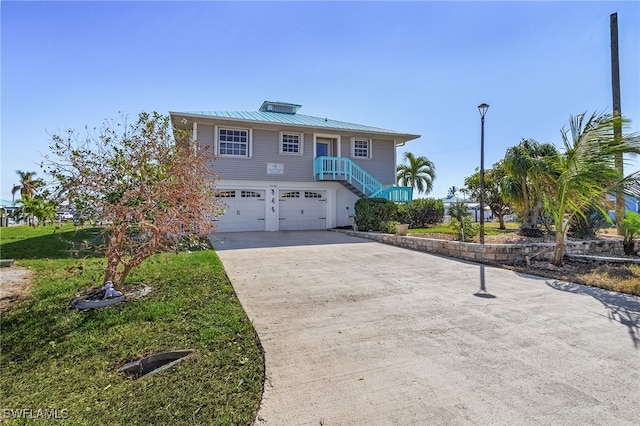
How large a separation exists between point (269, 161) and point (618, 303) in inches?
516

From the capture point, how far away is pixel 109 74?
8.04 m

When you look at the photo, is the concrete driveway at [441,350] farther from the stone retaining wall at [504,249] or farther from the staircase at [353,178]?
the staircase at [353,178]

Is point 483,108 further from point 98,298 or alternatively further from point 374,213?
point 98,298

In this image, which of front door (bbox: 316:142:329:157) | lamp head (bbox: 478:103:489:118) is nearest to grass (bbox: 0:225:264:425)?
lamp head (bbox: 478:103:489:118)

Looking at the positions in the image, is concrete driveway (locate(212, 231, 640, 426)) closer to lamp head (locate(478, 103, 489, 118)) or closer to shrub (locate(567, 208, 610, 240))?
lamp head (locate(478, 103, 489, 118))

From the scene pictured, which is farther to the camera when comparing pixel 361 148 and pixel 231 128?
pixel 361 148

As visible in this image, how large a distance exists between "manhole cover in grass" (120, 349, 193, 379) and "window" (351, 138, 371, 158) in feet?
48.4

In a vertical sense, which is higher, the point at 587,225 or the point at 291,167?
the point at 291,167

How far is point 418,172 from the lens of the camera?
26938 millimetres

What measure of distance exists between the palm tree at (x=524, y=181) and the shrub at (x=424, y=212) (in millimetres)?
4154

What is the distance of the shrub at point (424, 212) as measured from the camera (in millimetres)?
15766

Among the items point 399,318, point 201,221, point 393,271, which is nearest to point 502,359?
point 399,318

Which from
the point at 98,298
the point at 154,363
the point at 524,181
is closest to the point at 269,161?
the point at 524,181

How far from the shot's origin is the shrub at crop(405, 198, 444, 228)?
621 inches
